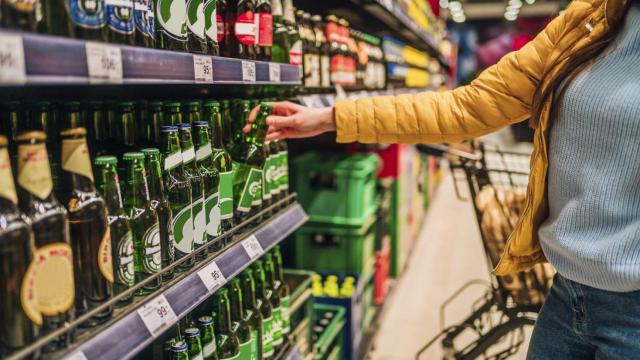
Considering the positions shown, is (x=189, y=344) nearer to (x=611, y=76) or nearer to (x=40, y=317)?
(x=40, y=317)

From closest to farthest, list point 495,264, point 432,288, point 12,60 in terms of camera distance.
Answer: point 12,60
point 495,264
point 432,288

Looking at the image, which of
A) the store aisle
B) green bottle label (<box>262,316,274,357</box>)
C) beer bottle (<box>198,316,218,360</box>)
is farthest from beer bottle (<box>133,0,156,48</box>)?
the store aisle

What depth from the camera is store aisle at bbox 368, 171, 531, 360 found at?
3418 millimetres

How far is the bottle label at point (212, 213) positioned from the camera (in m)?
1.49

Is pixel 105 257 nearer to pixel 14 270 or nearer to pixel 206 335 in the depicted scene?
pixel 14 270

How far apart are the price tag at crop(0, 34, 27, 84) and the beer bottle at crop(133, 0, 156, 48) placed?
1.30 ft

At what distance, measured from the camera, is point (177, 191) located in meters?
1.33

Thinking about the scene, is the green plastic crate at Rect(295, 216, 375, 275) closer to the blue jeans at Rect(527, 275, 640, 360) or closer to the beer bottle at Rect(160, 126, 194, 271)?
the blue jeans at Rect(527, 275, 640, 360)

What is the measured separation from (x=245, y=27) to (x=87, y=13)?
29.0 inches

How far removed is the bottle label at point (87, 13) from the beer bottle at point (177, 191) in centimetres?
35

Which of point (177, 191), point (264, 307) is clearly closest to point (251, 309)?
point (264, 307)

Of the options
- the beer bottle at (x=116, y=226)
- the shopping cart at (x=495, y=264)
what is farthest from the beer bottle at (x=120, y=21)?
the shopping cart at (x=495, y=264)

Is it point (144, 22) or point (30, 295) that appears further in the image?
point (144, 22)

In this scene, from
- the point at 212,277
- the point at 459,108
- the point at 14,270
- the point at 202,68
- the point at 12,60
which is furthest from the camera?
the point at 459,108
